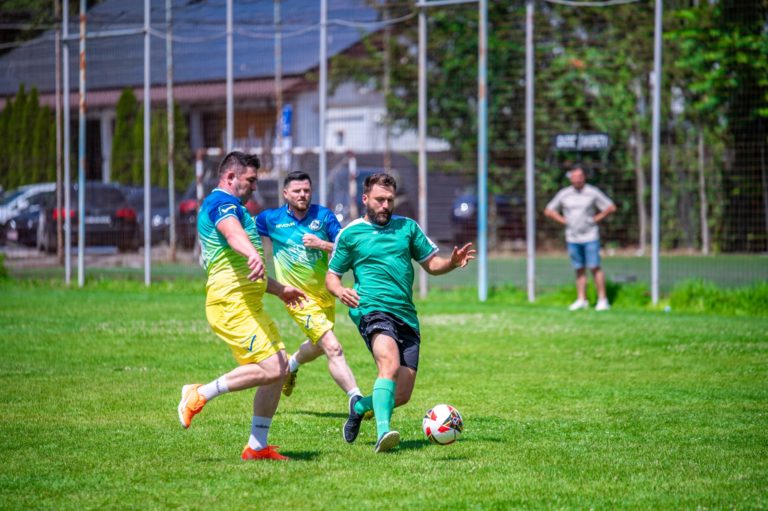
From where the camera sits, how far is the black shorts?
26.8ft

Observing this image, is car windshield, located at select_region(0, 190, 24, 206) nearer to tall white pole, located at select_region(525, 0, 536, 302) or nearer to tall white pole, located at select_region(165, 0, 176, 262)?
tall white pole, located at select_region(165, 0, 176, 262)

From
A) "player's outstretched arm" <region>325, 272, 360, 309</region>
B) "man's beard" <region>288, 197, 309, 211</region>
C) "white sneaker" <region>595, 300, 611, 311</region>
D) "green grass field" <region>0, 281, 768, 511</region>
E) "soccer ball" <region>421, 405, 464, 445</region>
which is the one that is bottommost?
"green grass field" <region>0, 281, 768, 511</region>

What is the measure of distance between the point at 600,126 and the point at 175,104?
28.0 ft

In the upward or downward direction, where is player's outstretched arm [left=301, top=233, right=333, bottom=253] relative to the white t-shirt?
downward

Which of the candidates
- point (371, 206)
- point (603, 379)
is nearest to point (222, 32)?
point (603, 379)

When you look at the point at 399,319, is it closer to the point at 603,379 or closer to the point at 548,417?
the point at 548,417

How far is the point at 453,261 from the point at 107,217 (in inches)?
676

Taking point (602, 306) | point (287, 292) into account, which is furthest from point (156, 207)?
point (287, 292)

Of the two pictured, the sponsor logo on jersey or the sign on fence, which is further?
the sign on fence

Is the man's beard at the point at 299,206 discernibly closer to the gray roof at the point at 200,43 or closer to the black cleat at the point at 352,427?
the black cleat at the point at 352,427

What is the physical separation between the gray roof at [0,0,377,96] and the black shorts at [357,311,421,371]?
13217mm

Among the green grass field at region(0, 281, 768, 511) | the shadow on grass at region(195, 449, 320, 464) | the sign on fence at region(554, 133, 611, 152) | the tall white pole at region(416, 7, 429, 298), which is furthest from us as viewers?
the tall white pole at region(416, 7, 429, 298)

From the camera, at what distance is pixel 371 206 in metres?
8.33

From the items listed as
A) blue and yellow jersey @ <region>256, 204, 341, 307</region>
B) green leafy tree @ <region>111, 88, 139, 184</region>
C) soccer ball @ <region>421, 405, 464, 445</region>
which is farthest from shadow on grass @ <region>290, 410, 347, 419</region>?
green leafy tree @ <region>111, 88, 139, 184</region>
